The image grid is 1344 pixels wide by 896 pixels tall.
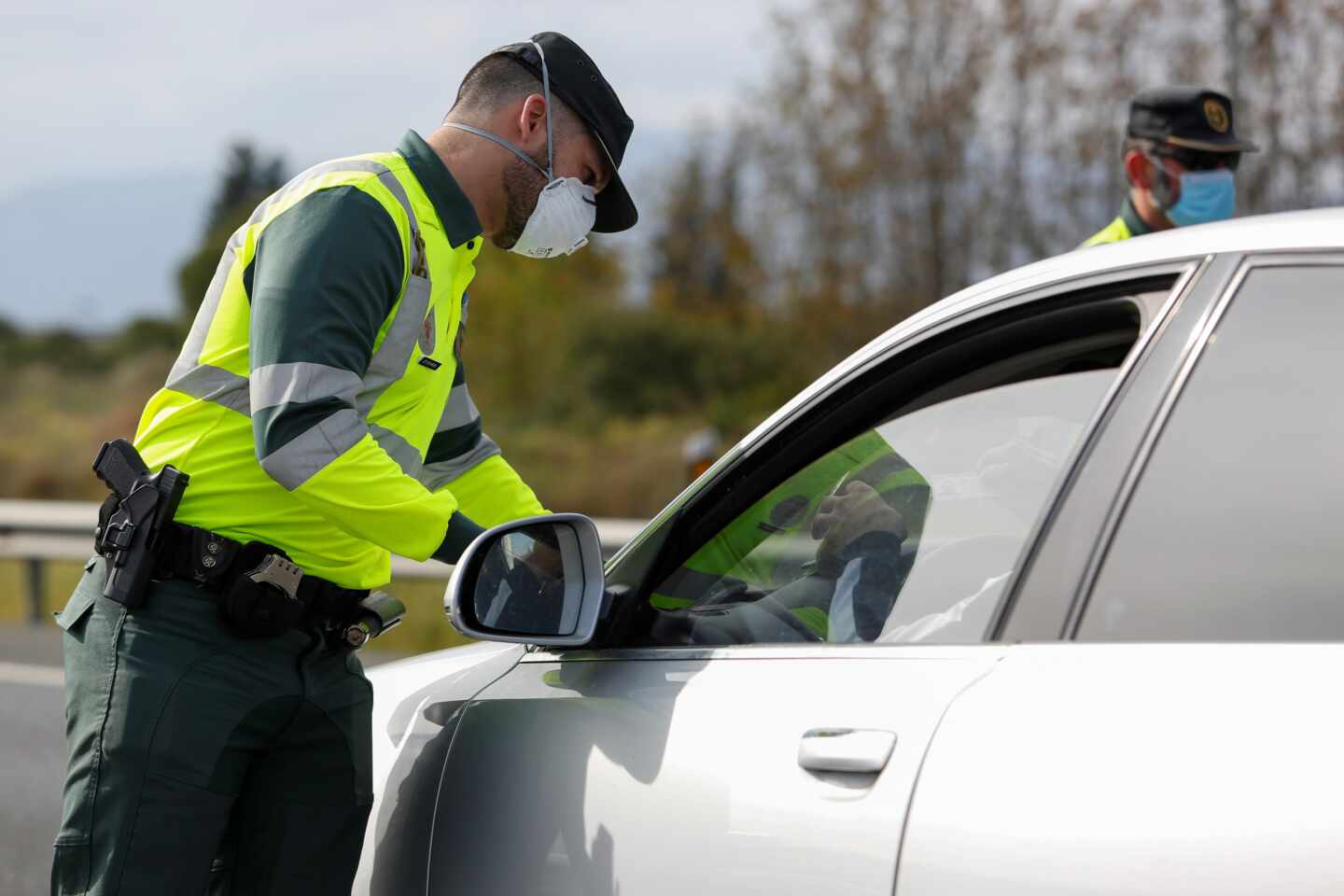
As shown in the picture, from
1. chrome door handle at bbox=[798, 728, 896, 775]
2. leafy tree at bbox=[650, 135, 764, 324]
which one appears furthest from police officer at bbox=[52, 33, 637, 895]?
leafy tree at bbox=[650, 135, 764, 324]

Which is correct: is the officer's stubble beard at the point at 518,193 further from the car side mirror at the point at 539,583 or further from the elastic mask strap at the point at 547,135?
the car side mirror at the point at 539,583

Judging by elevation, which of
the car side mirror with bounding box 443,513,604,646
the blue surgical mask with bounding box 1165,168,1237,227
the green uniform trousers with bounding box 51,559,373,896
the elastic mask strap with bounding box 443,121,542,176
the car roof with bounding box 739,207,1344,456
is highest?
the elastic mask strap with bounding box 443,121,542,176

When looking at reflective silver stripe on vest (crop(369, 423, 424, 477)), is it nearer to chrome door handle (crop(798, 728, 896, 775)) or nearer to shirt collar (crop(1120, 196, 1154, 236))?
chrome door handle (crop(798, 728, 896, 775))

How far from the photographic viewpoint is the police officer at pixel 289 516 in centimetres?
251

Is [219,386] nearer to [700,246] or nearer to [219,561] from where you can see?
[219,561]

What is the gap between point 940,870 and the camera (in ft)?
5.91

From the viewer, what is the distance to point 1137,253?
2100 millimetres

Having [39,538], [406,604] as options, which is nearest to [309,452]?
[406,604]

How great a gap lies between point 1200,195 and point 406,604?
4.65 meters

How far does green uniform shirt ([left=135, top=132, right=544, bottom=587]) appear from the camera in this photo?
2.52 meters

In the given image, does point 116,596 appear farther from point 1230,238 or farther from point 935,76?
point 935,76

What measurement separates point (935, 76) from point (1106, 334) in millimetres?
18376

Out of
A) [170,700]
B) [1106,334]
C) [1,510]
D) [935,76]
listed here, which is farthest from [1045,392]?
[935,76]

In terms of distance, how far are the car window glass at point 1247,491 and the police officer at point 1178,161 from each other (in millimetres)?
3380
